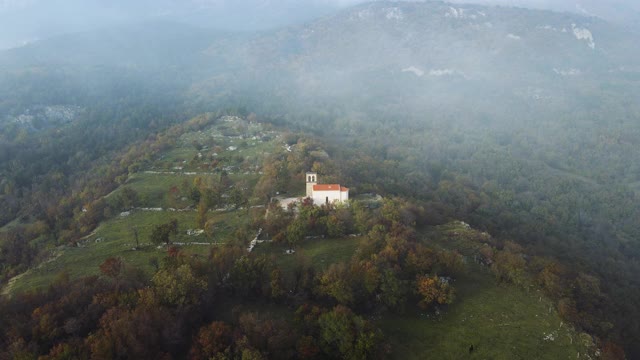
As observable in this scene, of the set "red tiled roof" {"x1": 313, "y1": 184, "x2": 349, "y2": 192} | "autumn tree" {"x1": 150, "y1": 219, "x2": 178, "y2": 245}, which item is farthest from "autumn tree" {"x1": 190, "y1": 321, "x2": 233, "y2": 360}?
"red tiled roof" {"x1": 313, "y1": 184, "x2": 349, "y2": 192}

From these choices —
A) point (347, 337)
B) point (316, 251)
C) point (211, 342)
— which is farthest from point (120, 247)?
point (347, 337)

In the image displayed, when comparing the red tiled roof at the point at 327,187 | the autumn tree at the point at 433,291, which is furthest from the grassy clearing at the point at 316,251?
the red tiled roof at the point at 327,187

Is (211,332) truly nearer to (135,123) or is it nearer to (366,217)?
(366,217)

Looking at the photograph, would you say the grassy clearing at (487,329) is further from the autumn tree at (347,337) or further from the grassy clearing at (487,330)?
the autumn tree at (347,337)

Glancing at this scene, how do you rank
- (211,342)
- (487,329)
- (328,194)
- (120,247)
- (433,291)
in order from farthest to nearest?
(328,194) < (120,247) < (433,291) < (487,329) < (211,342)

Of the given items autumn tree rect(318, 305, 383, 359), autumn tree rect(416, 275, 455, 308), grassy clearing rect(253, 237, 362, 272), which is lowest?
grassy clearing rect(253, 237, 362, 272)

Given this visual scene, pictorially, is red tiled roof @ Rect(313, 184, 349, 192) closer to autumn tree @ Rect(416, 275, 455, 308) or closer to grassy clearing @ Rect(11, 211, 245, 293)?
grassy clearing @ Rect(11, 211, 245, 293)

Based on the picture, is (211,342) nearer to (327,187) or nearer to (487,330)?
(487,330)

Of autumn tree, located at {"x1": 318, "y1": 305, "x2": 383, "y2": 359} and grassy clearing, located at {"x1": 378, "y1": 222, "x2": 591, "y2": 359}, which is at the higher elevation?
autumn tree, located at {"x1": 318, "y1": 305, "x2": 383, "y2": 359}

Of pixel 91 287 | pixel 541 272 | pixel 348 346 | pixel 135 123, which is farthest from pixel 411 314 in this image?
pixel 135 123
